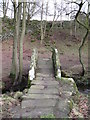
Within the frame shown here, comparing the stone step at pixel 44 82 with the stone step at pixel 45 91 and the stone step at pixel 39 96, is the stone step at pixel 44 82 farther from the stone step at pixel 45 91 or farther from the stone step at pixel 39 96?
the stone step at pixel 39 96

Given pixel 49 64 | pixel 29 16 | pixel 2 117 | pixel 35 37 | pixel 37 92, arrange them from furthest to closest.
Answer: pixel 29 16 < pixel 35 37 < pixel 49 64 < pixel 37 92 < pixel 2 117

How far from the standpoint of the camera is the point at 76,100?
8289mm

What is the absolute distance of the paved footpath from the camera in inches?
230

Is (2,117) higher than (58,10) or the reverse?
the reverse

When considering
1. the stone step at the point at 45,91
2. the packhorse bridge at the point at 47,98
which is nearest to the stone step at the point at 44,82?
the packhorse bridge at the point at 47,98

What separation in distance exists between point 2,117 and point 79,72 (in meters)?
10.6

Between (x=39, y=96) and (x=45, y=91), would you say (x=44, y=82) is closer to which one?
(x=45, y=91)

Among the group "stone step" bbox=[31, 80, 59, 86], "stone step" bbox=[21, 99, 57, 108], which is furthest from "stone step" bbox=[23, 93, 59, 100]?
"stone step" bbox=[31, 80, 59, 86]

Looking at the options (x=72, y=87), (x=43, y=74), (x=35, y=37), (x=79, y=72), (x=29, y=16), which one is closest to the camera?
(x=72, y=87)

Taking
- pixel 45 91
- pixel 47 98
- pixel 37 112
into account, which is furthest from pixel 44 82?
pixel 37 112

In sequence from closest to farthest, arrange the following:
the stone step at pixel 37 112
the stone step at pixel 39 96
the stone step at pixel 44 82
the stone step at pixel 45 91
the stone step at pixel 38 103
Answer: the stone step at pixel 37 112
the stone step at pixel 38 103
the stone step at pixel 39 96
the stone step at pixel 45 91
the stone step at pixel 44 82

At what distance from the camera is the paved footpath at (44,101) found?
585 centimetres

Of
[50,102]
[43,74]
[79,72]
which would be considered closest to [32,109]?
[50,102]

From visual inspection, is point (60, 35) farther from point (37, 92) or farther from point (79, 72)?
point (37, 92)
